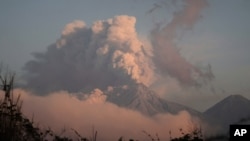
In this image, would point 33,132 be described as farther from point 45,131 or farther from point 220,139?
point 220,139

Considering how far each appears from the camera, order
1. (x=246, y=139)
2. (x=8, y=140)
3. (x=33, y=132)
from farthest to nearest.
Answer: (x=33, y=132)
(x=8, y=140)
(x=246, y=139)

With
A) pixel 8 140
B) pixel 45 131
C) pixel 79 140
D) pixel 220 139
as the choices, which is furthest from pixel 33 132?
pixel 220 139

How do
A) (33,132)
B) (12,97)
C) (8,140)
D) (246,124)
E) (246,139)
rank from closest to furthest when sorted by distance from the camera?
(246,139) → (246,124) → (8,140) → (12,97) → (33,132)

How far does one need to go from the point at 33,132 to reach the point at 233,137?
6.86 meters

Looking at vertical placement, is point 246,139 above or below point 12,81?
below

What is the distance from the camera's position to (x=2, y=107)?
10492mm

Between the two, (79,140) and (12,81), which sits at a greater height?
(12,81)

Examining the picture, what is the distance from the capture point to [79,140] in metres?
13.4

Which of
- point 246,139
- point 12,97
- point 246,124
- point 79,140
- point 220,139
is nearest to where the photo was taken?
point 246,139

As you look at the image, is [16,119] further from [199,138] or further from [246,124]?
[246,124]

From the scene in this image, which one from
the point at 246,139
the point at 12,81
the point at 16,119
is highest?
the point at 12,81

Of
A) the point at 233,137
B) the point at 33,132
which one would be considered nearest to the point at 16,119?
the point at 33,132

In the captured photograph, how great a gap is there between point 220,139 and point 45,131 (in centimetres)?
615

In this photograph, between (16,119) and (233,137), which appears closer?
(233,137)
